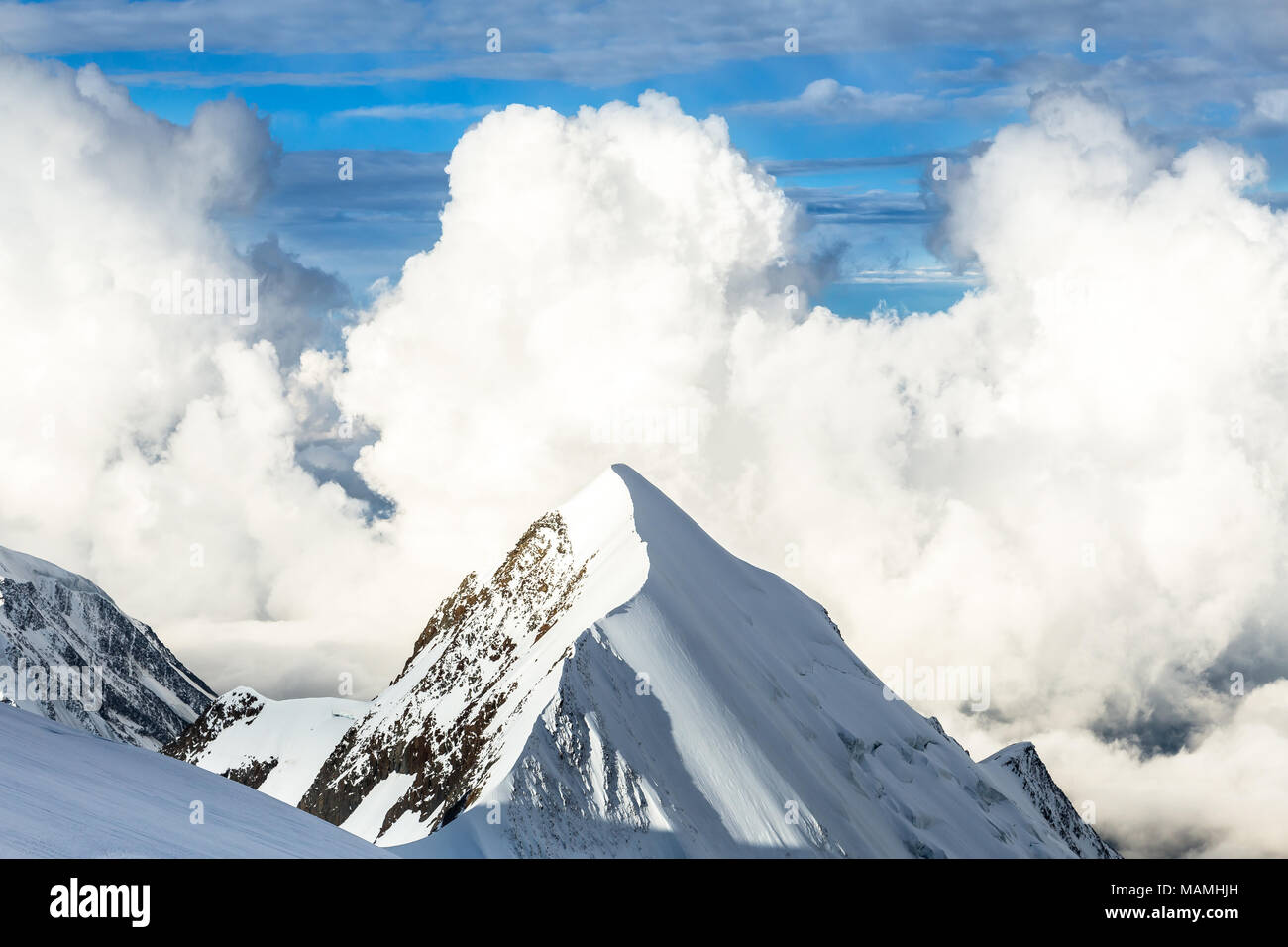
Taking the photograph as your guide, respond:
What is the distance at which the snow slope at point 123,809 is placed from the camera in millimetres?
23078

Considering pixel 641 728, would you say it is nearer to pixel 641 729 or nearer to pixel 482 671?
pixel 641 729

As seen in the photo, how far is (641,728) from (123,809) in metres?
95.1

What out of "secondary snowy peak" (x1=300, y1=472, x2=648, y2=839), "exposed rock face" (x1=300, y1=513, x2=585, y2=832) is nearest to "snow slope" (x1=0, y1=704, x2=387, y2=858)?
"secondary snowy peak" (x1=300, y1=472, x2=648, y2=839)

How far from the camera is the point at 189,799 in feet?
98.4

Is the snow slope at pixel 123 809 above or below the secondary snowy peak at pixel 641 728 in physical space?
above

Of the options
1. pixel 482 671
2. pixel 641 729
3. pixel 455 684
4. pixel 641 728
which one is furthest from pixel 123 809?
pixel 455 684

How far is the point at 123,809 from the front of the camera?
86.8 ft

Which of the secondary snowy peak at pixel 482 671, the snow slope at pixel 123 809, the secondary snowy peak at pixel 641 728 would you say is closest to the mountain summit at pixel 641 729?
the secondary snowy peak at pixel 641 728

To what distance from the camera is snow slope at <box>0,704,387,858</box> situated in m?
23.1

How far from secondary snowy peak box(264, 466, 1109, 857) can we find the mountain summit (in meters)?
0.28

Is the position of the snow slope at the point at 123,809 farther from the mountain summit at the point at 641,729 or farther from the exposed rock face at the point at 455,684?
the exposed rock face at the point at 455,684

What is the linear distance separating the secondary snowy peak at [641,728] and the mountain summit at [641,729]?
0.91ft
